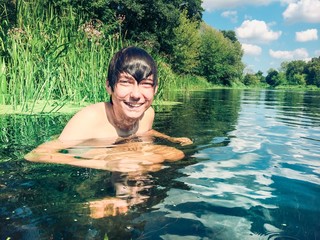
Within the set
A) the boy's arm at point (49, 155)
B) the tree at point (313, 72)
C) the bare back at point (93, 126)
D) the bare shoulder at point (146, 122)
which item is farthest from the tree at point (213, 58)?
the boy's arm at point (49, 155)

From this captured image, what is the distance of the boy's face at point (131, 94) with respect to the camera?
9.25ft

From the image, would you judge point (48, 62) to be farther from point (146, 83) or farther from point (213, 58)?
point (213, 58)

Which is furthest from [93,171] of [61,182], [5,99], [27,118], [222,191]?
[5,99]

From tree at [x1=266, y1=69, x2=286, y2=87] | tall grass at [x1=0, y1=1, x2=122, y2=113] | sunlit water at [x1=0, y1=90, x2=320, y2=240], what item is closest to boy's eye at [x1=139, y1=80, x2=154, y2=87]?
sunlit water at [x1=0, y1=90, x2=320, y2=240]

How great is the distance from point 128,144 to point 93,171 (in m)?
0.88

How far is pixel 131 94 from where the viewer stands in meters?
2.82

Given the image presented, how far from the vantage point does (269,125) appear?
17.0 feet

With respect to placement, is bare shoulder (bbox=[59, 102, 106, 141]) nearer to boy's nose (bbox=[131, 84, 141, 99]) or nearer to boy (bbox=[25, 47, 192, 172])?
boy (bbox=[25, 47, 192, 172])

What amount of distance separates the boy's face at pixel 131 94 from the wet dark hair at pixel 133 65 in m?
0.04

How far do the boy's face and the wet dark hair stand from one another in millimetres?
42

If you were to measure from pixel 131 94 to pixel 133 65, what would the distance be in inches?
10.0

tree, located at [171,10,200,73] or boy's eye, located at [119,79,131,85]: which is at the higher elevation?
tree, located at [171,10,200,73]

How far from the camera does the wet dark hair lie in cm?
277

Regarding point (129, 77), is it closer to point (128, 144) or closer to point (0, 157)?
point (128, 144)
